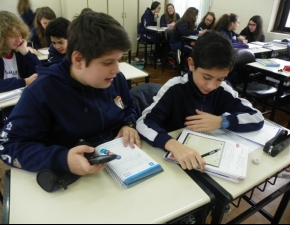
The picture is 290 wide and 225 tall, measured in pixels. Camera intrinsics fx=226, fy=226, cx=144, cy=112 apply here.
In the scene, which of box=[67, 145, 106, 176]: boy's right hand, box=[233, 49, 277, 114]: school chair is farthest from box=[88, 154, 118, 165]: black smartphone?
box=[233, 49, 277, 114]: school chair

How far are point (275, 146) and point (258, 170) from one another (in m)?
0.17

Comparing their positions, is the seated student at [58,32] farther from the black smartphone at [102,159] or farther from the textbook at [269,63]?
A: the textbook at [269,63]

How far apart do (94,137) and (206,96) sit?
64 centimetres

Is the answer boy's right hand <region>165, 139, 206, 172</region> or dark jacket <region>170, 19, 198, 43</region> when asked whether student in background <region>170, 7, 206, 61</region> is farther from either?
boy's right hand <region>165, 139, 206, 172</region>

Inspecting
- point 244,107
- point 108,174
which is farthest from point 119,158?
point 244,107

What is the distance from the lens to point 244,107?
1229 millimetres

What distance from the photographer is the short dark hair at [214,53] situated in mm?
1040

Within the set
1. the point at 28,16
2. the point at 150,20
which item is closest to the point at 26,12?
the point at 28,16

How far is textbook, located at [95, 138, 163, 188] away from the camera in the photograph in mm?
750

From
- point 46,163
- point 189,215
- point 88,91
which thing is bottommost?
point 189,215

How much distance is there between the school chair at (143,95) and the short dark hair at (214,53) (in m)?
0.40

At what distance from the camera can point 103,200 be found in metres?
0.69

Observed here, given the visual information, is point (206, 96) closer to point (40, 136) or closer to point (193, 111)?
point (193, 111)

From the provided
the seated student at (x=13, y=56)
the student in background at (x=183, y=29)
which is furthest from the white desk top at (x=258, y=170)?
the student in background at (x=183, y=29)
